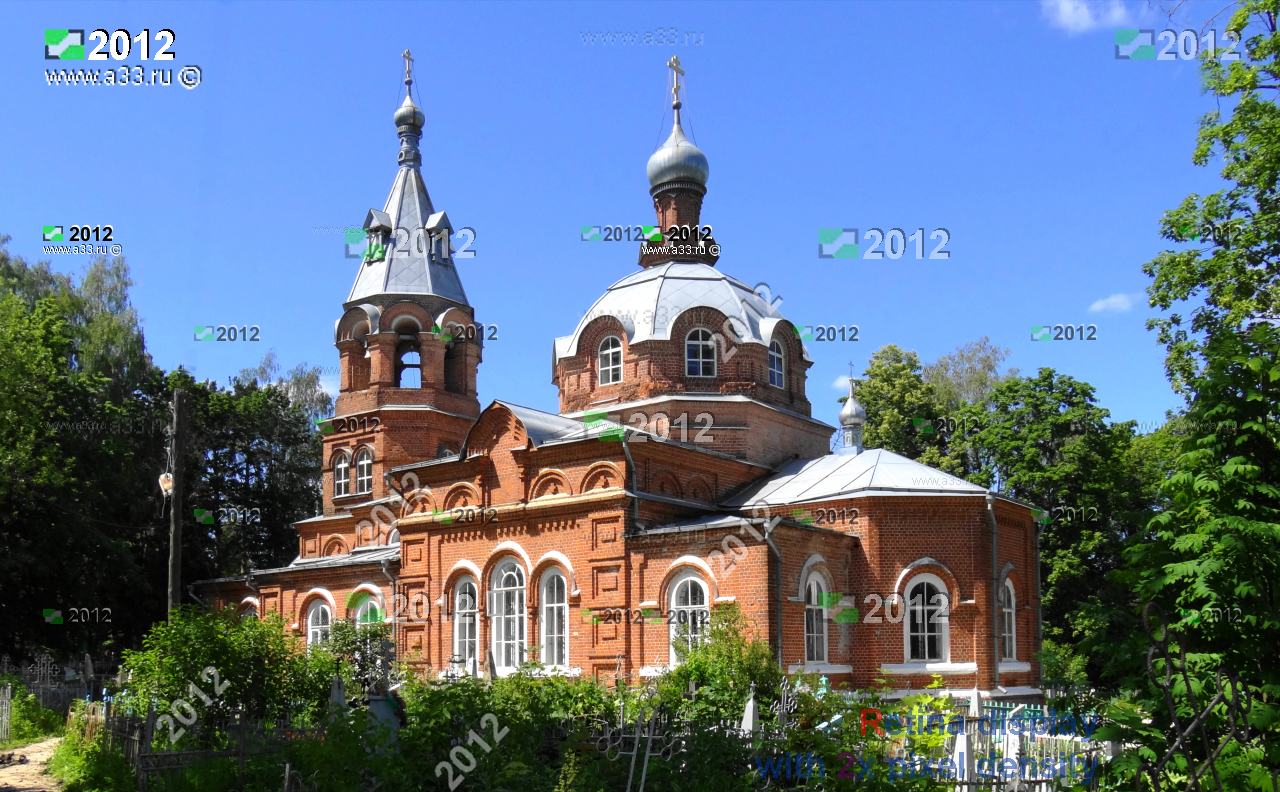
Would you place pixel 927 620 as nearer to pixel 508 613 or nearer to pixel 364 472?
pixel 508 613

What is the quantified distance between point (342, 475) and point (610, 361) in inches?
318

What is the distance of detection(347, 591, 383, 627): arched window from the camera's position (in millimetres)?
24000

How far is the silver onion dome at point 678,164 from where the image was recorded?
25984mm

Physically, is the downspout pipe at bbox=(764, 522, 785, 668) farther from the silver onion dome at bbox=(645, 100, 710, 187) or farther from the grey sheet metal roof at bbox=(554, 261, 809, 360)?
the silver onion dome at bbox=(645, 100, 710, 187)

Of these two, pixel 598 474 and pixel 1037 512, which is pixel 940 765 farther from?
pixel 1037 512

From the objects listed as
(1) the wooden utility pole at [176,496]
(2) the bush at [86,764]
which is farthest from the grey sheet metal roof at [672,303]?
(2) the bush at [86,764]

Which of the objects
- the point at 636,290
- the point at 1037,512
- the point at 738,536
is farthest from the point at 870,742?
the point at 636,290

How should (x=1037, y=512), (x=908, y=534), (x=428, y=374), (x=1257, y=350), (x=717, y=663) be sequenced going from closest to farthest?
(x=1257, y=350)
(x=717, y=663)
(x=908, y=534)
(x=1037, y=512)
(x=428, y=374)

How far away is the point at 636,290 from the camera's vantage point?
24.5m

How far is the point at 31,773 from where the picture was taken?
45.4 feet

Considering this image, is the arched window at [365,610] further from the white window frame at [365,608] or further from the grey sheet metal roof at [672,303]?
the grey sheet metal roof at [672,303]

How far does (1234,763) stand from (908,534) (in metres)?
13.1

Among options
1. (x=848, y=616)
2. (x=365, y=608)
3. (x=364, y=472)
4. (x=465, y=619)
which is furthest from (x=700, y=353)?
(x=364, y=472)

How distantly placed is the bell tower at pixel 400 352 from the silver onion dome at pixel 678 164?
5320mm
